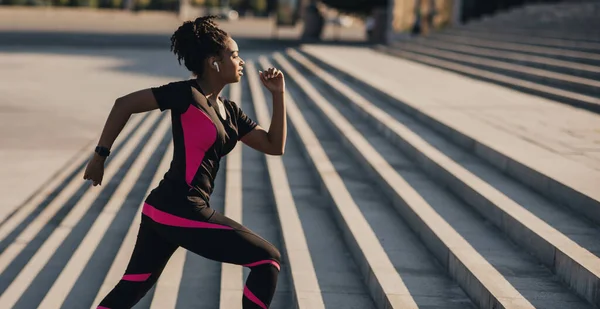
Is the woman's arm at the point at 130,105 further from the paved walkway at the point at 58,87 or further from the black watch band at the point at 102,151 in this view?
the paved walkway at the point at 58,87

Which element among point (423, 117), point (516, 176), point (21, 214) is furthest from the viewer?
point (423, 117)

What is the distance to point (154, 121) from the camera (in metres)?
13.7

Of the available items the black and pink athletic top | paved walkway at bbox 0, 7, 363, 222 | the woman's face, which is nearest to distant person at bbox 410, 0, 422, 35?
paved walkway at bbox 0, 7, 363, 222

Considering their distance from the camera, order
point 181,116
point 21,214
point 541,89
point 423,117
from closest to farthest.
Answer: point 181,116, point 21,214, point 423,117, point 541,89

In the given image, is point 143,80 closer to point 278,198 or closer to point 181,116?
point 278,198

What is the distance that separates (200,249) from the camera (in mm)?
3705

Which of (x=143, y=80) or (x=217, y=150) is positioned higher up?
(x=217, y=150)

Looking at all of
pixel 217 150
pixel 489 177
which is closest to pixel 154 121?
pixel 489 177

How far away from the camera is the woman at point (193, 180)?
3.64m

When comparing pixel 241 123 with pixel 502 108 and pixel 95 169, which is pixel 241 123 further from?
pixel 502 108

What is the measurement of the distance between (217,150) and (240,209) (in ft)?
12.0

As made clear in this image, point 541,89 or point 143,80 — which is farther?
point 143,80

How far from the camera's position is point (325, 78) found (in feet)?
51.3

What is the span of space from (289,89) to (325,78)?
0.81 m
